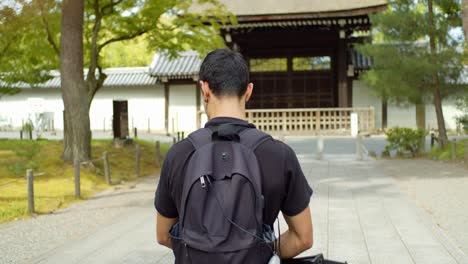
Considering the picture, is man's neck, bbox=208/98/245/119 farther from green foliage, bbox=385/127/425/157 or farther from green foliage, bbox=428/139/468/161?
green foliage, bbox=385/127/425/157

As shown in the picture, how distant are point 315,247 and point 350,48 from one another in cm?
1907

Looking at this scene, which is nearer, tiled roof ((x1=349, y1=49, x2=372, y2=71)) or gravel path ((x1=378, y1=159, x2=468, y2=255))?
gravel path ((x1=378, y1=159, x2=468, y2=255))

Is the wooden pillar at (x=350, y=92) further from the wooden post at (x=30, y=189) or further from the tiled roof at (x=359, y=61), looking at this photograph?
the wooden post at (x=30, y=189)

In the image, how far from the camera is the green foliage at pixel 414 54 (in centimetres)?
1469

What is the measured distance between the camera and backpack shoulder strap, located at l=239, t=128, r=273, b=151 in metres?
1.96

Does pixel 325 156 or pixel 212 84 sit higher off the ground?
pixel 212 84

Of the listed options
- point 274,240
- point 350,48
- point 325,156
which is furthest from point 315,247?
point 350,48

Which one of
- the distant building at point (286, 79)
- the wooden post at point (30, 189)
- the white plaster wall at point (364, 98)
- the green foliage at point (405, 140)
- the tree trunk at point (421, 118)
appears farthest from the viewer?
the white plaster wall at point (364, 98)

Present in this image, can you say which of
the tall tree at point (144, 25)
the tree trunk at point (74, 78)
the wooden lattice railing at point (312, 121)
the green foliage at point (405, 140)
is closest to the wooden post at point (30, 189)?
the tree trunk at point (74, 78)

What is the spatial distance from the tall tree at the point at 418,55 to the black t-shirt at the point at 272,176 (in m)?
13.4

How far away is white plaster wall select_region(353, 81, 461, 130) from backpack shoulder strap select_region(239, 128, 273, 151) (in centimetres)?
2245

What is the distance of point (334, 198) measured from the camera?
29.3ft

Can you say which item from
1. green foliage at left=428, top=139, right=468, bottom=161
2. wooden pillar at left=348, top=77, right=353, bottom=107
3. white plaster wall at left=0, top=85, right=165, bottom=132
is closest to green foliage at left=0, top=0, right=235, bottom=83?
green foliage at left=428, top=139, right=468, bottom=161

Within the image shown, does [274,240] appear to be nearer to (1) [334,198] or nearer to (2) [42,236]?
(2) [42,236]
